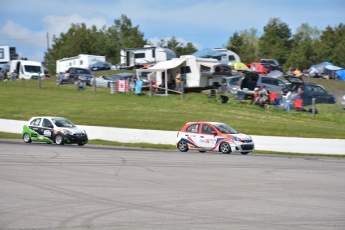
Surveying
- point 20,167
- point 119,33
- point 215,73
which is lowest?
point 20,167

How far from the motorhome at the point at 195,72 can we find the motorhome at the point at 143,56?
11.7 meters

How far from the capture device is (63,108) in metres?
34.7

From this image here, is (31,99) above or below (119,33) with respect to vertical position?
below

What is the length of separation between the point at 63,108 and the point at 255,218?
28.2m

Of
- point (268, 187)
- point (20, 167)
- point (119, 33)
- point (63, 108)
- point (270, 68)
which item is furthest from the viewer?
point (119, 33)

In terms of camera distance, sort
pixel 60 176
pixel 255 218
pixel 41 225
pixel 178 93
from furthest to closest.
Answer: pixel 178 93 → pixel 60 176 → pixel 255 218 → pixel 41 225

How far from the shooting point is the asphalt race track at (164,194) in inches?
298

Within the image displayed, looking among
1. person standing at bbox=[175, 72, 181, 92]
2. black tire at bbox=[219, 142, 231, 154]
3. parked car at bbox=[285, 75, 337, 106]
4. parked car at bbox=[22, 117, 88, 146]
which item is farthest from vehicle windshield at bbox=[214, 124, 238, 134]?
person standing at bbox=[175, 72, 181, 92]

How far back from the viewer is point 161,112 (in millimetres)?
31406

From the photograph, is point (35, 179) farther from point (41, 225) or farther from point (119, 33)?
point (119, 33)

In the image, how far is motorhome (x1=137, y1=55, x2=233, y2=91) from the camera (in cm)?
3862

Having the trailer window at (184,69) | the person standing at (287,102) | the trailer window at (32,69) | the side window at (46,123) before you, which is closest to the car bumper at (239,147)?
the side window at (46,123)

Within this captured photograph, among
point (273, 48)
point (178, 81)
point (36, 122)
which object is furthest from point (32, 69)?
point (273, 48)

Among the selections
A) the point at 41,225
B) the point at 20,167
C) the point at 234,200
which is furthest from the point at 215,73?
the point at 41,225
